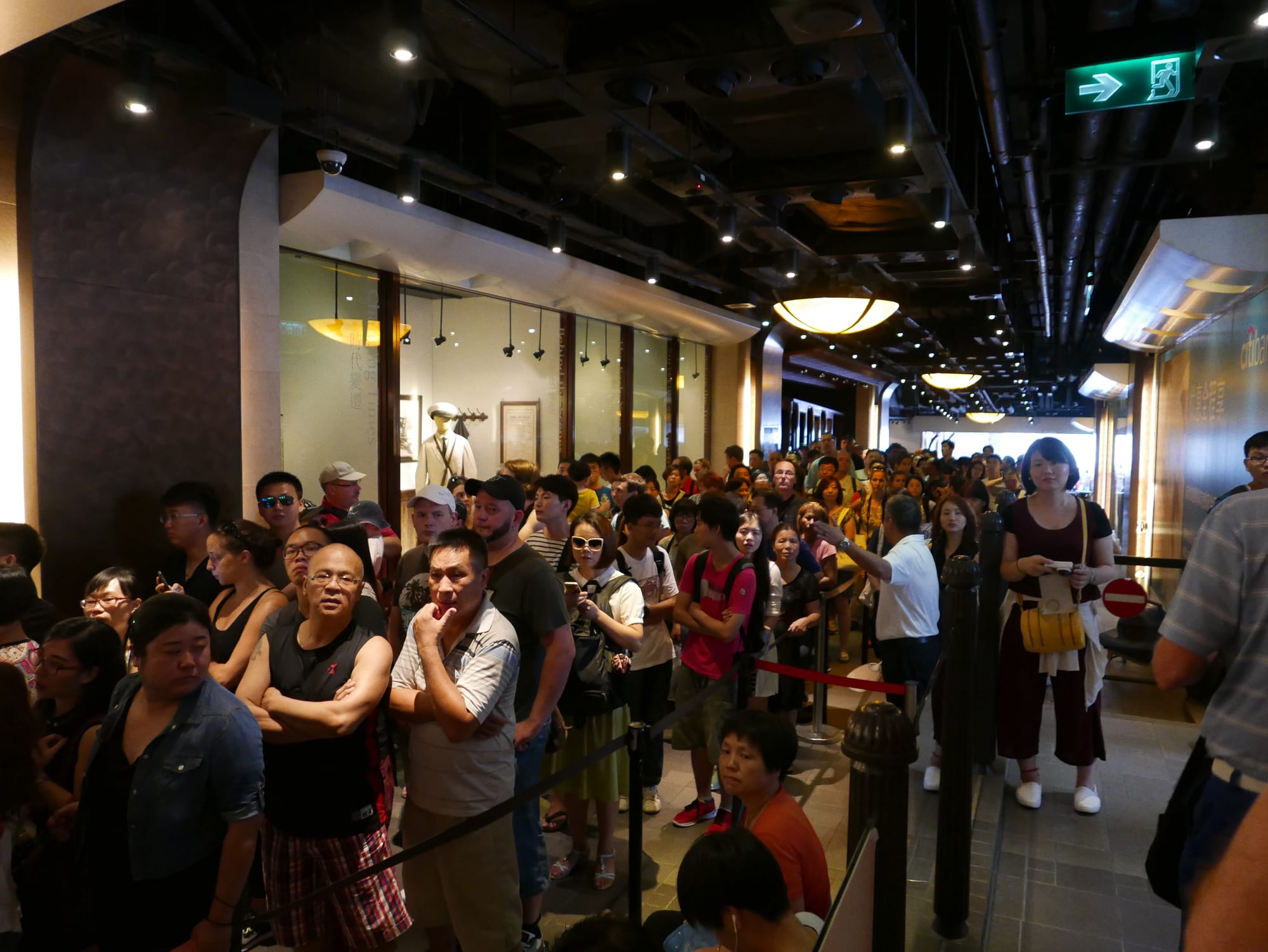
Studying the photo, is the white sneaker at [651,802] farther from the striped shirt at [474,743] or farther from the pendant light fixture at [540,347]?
the pendant light fixture at [540,347]

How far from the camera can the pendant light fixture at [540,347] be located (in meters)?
10.6

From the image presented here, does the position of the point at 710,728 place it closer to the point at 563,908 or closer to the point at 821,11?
the point at 563,908

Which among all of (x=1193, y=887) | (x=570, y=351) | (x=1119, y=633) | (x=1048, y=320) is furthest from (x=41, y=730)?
(x=1048, y=320)

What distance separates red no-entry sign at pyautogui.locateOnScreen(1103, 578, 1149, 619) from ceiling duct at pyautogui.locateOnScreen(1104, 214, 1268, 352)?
3.49 m

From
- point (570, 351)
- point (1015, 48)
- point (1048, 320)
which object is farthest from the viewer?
point (1048, 320)

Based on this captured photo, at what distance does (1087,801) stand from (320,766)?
3445mm

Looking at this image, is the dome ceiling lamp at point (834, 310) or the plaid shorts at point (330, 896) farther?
the dome ceiling lamp at point (834, 310)

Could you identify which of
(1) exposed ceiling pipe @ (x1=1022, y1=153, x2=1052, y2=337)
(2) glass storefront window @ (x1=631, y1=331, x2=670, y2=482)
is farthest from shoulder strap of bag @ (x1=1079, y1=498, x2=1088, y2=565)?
(2) glass storefront window @ (x1=631, y1=331, x2=670, y2=482)

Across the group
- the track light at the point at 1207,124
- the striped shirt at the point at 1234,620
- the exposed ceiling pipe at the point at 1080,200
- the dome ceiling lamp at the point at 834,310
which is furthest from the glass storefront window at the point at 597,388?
the striped shirt at the point at 1234,620

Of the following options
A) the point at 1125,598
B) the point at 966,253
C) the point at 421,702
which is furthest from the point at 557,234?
the point at 421,702

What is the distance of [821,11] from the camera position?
3.39 m

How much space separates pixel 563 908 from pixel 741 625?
1416 millimetres

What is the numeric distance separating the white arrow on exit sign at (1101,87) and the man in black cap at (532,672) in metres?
3.79

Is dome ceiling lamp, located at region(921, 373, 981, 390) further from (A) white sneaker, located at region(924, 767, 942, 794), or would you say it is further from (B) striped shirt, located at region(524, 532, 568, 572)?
(B) striped shirt, located at region(524, 532, 568, 572)
